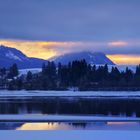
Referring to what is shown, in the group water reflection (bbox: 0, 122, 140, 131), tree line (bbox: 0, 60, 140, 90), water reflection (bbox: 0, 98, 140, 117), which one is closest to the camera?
water reflection (bbox: 0, 122, 140, 131)

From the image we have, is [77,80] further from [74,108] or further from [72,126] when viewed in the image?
[72,126]

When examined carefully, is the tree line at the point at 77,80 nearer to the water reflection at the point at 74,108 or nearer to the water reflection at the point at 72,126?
the water reflection at the point at 74,108

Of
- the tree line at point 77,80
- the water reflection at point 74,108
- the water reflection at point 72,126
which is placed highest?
the tree line at point 77,80

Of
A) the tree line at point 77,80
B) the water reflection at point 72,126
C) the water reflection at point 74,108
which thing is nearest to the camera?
the water reflection at point 72,126

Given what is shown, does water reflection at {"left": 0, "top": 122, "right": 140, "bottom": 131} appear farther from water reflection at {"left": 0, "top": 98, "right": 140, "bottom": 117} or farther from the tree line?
the tree line

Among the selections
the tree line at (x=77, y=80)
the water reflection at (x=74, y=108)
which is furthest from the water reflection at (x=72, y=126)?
the tree line at (x=77, y=80)

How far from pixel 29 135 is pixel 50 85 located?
83.3 meters

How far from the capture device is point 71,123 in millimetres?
29094

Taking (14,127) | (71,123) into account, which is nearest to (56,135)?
(14,127)

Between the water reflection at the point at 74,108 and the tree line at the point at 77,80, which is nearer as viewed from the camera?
the water reflection at the point at 74,108

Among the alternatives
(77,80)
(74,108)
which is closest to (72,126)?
(74,108)

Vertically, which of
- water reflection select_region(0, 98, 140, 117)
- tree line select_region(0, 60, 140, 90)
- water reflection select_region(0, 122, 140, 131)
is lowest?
water reflection select_region(0, 122, 140, 131)

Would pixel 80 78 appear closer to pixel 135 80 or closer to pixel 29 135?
pixel 135 80

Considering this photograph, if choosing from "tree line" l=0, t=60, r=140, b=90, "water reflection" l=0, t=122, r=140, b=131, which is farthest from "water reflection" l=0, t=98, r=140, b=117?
"tree line" l=0, t=60, r=140, b=90
